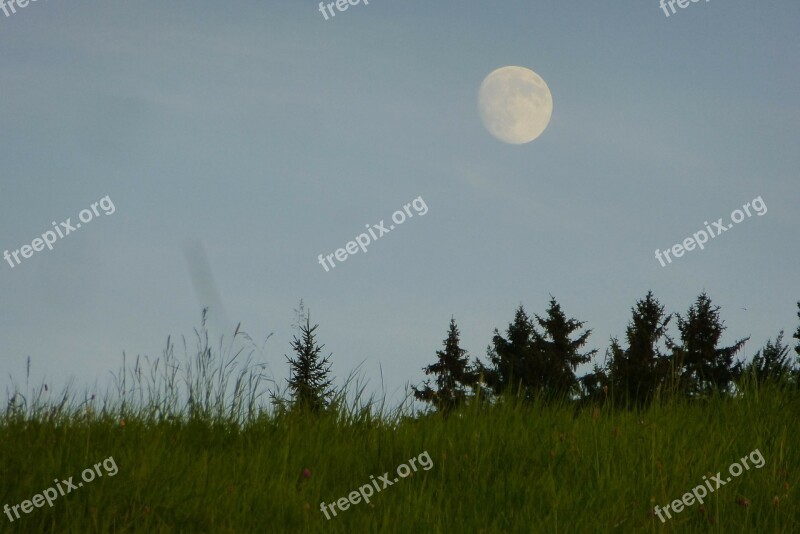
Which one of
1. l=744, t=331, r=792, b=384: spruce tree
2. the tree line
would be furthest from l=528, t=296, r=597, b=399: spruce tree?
l=744, t=331, r=792, b=384: spruce tree

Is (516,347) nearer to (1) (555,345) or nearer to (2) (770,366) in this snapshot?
(1) (555,345)

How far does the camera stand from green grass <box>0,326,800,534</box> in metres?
6.11

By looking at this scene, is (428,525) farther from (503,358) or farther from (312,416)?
(503,358)

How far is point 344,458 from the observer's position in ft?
24.6

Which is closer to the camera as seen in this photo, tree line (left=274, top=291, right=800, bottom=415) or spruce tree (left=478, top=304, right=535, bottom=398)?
tree line (left=274, top=291, right=800, bottom=415)

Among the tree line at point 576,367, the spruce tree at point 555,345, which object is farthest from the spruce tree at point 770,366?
the spruce tree at point 555,345

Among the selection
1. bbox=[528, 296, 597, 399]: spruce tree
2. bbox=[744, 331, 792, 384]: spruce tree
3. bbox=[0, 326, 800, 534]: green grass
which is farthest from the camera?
bbox=[528, 296, 597, 399]: spruce tree

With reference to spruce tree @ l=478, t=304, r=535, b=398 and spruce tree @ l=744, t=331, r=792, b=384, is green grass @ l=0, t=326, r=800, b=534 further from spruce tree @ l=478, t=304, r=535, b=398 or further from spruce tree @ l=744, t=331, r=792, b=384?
spruce tree @ l=478, t=304, r=535, b=398

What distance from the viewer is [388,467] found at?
295 inches

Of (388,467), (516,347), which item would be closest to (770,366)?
(388,467)

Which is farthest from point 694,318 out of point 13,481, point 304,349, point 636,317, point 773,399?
point 13,481

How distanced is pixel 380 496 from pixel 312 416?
69.4 inches

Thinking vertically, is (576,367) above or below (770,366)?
above

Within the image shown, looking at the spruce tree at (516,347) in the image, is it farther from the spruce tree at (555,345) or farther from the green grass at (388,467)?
the green grass at (388,467)
